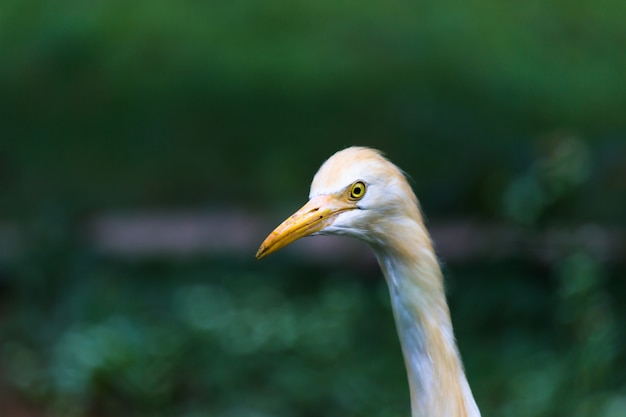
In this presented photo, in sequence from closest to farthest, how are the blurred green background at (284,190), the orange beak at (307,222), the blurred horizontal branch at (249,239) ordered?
the orange beak at (307,222) → the blurred green background at (284,190) → the blurred horizontal branch at (249,239)

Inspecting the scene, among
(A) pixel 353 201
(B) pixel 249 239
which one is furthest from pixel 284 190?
(A) pixel 353 201

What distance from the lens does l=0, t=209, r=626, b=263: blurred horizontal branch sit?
3.24 m

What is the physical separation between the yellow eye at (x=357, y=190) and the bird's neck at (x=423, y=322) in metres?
0.08

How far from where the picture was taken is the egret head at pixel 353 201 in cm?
149

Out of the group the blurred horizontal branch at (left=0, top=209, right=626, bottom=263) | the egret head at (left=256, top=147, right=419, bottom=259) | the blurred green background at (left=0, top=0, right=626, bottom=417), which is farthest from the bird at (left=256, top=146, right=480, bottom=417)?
the blurred horizontal branch at (left=0, top=209, right=626, bottom=263)

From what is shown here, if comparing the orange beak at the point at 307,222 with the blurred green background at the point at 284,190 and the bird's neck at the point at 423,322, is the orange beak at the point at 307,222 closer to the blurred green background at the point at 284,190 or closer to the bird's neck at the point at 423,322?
the bird's neck at the point at 423,322

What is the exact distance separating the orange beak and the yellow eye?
0.01 meters

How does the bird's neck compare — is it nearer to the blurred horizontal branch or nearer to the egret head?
the egret head

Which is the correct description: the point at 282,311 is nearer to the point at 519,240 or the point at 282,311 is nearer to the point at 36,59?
the point at 519,240

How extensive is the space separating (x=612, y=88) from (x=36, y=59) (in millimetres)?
2514

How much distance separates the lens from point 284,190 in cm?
387

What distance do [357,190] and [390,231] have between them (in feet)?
0.29

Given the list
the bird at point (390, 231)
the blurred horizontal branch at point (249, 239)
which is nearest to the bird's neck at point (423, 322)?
the bird at point (390, 231)

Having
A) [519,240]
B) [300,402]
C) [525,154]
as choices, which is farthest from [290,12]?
[300,402]
